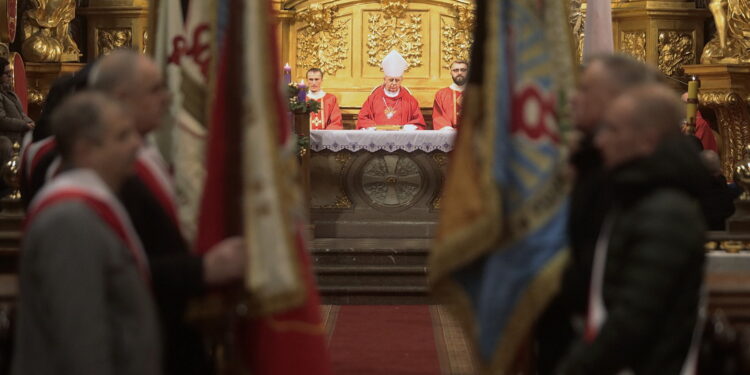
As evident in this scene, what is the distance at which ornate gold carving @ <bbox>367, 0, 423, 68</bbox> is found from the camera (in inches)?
610

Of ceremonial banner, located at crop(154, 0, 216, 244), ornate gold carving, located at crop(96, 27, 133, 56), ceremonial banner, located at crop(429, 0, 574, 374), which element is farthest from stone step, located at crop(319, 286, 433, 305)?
ceremonial banner, located at crop(429, 0, 574, 374)

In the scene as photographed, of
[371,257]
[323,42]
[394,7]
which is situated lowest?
A: [371,257]

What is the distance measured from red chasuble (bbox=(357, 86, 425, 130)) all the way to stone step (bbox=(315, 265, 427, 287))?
3545 mm

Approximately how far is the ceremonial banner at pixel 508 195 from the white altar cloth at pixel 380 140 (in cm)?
806

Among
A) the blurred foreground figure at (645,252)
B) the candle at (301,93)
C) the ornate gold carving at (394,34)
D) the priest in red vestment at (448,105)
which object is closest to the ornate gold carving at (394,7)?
the ornate gold carving at (394,34)

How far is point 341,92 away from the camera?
1548 cm

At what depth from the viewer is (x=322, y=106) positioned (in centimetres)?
1413

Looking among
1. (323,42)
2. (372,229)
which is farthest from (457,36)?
(372,229)

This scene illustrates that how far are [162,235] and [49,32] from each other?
1081cm

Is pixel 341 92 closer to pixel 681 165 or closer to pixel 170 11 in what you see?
pixel 170 11

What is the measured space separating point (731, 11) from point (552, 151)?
10.3 m

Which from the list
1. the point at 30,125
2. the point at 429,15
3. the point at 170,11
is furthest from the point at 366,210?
the point at 170,11

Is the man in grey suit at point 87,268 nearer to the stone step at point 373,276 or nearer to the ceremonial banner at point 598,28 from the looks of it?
the ceremonial banner at point 598,28

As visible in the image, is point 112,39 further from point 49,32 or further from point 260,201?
point 260,201
